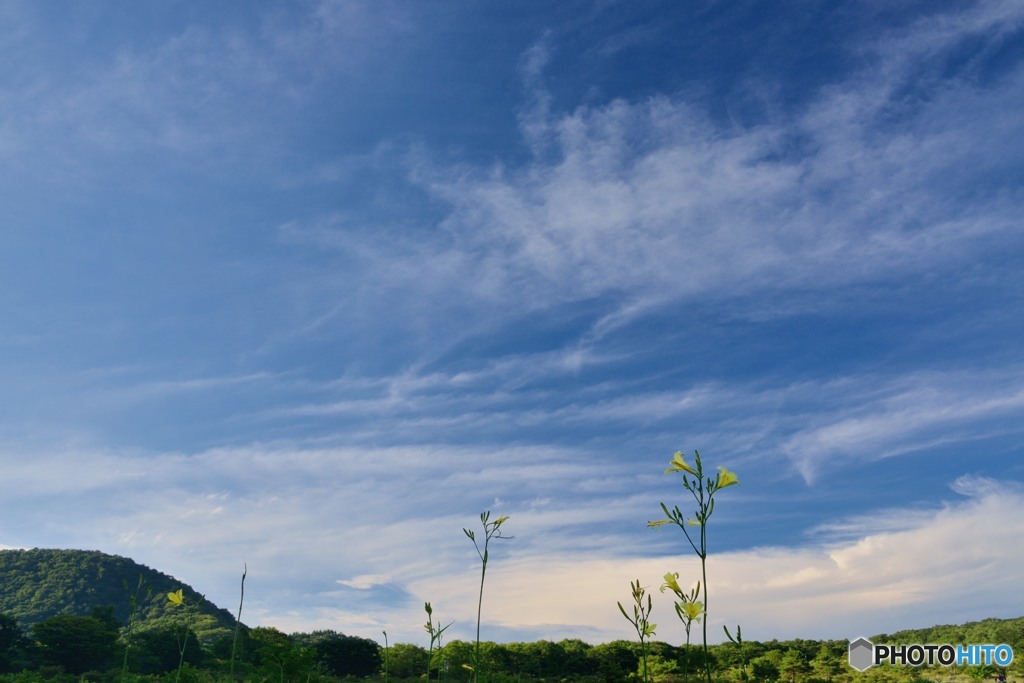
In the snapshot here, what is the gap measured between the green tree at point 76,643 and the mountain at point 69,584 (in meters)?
67.1

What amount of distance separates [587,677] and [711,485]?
43.9m

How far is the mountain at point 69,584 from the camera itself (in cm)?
11706

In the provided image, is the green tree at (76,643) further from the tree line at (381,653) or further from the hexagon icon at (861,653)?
the hexagon icon at (861,653)

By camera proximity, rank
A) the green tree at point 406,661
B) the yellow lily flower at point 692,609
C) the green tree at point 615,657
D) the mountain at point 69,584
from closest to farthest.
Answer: the yellow lily flower at point 692,609, the green tree at point 615,657, the green tree at point 406,661, the mountain at point 69,584

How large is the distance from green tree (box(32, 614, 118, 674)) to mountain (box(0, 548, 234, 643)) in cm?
6714

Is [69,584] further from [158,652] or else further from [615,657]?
[615,657]

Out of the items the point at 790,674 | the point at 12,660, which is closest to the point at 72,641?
the point at 12,660

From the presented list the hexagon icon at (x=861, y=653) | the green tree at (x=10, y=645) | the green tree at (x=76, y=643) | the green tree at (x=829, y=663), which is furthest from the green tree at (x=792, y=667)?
the green tree at (x=10, y=645)

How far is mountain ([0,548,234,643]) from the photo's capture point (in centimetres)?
11706

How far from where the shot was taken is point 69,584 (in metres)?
124

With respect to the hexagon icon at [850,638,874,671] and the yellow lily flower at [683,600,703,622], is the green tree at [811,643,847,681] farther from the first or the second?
the yellow lily flower at [683,600,703,622]

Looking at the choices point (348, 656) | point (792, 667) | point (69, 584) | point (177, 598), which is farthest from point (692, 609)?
point (69, 584)

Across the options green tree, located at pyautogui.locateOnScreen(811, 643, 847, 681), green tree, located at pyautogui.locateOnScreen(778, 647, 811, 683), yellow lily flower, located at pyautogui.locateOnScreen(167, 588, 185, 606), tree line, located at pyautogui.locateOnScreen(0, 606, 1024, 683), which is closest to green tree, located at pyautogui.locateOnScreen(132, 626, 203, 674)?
tree line, located at pyautogui.locateOnScreen(0, 606, 1024, 683)

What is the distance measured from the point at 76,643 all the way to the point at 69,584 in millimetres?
96815
